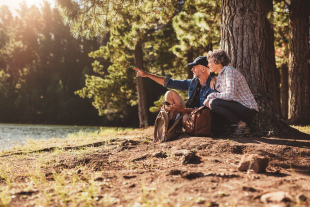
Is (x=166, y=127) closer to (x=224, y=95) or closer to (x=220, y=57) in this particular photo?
(x=224, y=95)

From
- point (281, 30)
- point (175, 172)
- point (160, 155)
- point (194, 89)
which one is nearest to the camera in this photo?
point (175, 172)

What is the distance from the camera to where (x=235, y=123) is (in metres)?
3.90

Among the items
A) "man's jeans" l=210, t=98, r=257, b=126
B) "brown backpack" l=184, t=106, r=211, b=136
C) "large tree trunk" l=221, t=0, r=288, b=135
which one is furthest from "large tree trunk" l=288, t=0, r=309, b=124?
"brown backpack" l=184, t=106, r=211, b=136

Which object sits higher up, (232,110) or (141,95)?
(141,95)

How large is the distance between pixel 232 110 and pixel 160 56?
8972 millimetres

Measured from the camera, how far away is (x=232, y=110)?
3703 mm

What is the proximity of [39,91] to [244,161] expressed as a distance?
40.2m

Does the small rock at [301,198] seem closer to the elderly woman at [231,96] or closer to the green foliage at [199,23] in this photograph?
the elderly woman at [231,96]

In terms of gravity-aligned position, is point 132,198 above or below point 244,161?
below

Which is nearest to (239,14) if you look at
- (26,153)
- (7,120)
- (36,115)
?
(26,153)

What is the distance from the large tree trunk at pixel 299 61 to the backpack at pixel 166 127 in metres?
5.29

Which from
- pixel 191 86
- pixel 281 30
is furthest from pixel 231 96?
pixel 281 30

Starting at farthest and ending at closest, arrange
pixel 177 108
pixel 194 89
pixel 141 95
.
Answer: pixel 141 95 < pixel 194 89 < pixel 177 108

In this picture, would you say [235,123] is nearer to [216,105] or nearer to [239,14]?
[216,105]
